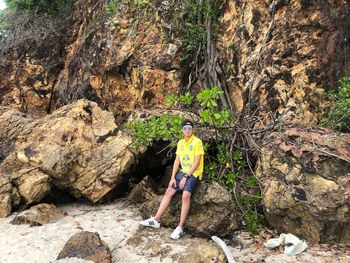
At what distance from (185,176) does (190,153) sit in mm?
351

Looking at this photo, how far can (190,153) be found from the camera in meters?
5.25

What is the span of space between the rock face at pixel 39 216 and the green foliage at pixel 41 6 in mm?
7738

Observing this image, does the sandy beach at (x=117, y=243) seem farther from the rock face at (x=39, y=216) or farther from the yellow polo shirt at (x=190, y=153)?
the yellow polo shirt at (x=190, y=153)

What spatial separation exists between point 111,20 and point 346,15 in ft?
18.9

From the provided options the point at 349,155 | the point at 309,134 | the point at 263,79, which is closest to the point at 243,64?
the point at 263,79

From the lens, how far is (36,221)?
568 centimetres

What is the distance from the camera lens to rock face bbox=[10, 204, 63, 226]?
18.7 ft

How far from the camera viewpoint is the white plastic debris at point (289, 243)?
4547 mm

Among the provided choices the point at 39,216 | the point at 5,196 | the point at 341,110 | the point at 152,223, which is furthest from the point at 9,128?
the point at 341,110

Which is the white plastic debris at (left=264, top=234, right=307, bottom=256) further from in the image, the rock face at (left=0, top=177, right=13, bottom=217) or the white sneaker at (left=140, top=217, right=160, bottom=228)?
the rock face at (left=0, top=177, right=13, bottom=217)

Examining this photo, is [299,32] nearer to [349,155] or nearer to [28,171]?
[349,155]

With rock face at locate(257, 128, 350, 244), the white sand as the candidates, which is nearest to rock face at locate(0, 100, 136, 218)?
the white sand

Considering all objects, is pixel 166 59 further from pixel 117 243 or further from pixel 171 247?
pixel 171 247

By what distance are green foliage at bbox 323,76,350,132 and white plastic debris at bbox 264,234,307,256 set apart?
2.15 metres
